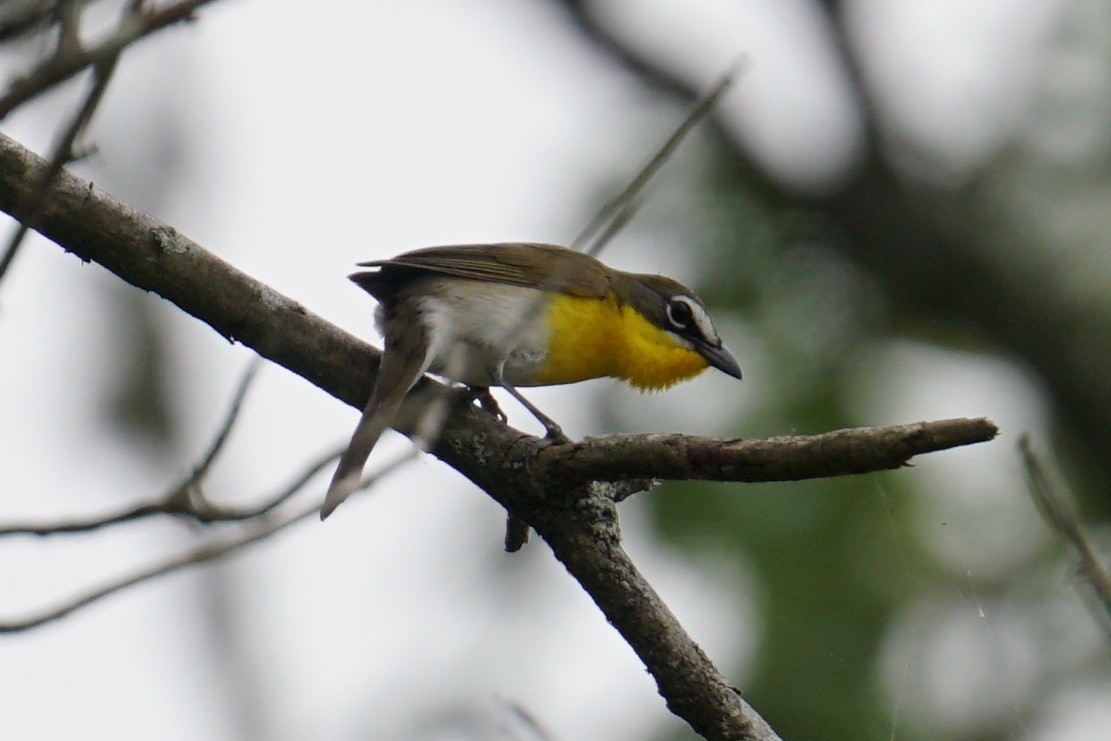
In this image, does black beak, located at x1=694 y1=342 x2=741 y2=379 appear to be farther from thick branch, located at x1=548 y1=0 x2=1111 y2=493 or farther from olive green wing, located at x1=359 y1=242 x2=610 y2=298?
Result: thick branch, located at x1=548 y1=0 x2=1111 y2=493

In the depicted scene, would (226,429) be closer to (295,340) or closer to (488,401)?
(295,340)

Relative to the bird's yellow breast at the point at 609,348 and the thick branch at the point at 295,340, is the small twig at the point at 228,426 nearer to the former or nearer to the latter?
the thick branch at the point at 295,340

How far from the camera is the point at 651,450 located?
325cm

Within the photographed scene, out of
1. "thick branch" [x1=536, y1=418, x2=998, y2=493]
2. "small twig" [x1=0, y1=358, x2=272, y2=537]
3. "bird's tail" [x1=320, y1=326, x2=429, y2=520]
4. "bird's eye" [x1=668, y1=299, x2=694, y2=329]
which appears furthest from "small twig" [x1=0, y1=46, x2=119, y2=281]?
"bird's eye" [x1=668, y1=299, x2=694, y2=329]

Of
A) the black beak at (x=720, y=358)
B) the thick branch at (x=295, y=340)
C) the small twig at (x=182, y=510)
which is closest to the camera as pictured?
the small twig at (x=182, y=510)

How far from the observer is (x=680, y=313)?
6590 millimetres

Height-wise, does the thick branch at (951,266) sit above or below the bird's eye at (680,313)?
above

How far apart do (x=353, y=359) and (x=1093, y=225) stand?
696 centimetres

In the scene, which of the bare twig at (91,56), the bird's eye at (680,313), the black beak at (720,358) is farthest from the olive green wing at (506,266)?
the bare twig at (91,56)

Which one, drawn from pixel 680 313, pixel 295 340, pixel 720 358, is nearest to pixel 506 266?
pixel 680 313

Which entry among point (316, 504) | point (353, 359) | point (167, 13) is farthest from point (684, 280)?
point (167, 13)

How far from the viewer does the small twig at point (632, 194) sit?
2.37m

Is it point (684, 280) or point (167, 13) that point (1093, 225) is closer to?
point (684, 280)

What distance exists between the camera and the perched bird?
18.1ft
